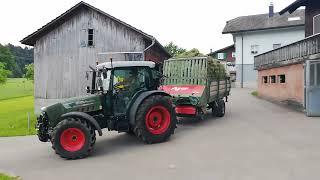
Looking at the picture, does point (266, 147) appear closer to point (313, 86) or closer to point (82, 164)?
point (82, 164)

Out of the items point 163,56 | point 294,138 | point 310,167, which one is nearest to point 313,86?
point 294,138

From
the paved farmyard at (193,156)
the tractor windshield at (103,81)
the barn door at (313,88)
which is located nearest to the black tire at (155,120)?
the paved farmyard at (193,156)

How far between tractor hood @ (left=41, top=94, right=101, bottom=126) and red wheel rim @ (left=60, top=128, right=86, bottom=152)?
548 millimetres

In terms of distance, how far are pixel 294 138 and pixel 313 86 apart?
20.1 feet

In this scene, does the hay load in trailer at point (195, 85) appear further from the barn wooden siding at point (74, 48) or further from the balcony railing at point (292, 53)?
the barn wooden siding at point (74, 48)

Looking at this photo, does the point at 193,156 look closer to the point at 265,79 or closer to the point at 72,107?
the point at 72,107

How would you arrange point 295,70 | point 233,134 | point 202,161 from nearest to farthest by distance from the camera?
point 202,161, point 233,134, point 295,70

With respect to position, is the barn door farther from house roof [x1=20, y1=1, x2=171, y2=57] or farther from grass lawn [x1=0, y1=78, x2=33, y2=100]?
grass lawn [x1=0, y1=78, x2=33, y2=100]

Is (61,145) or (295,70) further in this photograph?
(295,70)

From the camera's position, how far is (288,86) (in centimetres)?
2002

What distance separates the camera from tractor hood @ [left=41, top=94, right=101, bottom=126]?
9570 millimetres

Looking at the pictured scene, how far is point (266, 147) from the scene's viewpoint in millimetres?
10039

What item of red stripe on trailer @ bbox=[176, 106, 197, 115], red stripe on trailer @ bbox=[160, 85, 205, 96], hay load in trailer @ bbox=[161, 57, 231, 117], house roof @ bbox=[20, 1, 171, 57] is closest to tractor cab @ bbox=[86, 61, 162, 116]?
hay load in trailer @ bbox=[161, 57, 231, 117]

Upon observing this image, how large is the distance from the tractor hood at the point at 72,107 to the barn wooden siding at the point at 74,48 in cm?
1337
